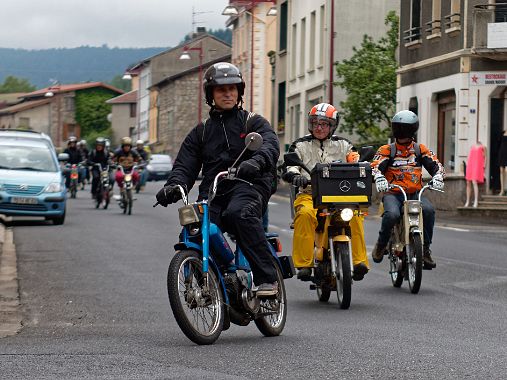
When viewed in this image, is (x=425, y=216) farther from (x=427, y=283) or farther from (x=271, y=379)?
(x=271, y=379)

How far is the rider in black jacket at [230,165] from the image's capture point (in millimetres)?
9477

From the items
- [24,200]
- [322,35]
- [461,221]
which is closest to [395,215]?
[24,200]

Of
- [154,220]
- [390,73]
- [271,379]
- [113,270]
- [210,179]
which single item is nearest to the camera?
[271,379]

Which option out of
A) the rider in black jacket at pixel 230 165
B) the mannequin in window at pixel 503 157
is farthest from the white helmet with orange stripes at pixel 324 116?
the mannequin in window at pixel 503 157

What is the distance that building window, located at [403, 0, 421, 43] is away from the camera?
148 ft

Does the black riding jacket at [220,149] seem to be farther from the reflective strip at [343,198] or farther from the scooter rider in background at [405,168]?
the scooter rider in background at [405,168]

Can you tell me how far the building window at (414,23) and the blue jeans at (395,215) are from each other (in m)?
30.6

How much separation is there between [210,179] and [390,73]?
129 feet

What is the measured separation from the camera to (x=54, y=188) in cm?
2719

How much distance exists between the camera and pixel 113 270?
56.1 feet

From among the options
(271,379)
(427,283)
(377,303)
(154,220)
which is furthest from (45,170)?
(271,379)

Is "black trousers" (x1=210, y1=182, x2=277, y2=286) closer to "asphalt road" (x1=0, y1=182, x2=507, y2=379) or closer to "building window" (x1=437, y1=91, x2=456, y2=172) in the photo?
"asphalt road" (x1=0, y1=182, x2=507, y2=379)

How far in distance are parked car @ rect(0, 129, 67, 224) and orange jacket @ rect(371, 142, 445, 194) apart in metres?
13.4

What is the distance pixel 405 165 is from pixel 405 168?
34 mm
